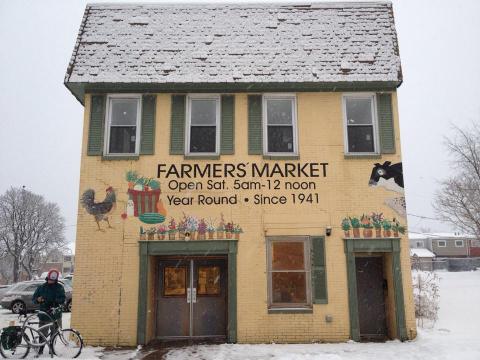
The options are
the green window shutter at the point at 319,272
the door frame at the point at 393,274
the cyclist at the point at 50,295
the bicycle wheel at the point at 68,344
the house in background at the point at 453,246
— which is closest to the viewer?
the bicycle wheel at the point at 68,344

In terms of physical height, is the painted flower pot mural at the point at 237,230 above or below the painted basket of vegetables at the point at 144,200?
below

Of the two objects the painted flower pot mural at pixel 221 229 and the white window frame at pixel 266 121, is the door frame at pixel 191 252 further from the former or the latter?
the white window frame at pixel 266 121

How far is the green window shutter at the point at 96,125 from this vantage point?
442 inches

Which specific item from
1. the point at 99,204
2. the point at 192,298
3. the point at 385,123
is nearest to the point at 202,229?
the point at 192,298

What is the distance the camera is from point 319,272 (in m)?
10.6

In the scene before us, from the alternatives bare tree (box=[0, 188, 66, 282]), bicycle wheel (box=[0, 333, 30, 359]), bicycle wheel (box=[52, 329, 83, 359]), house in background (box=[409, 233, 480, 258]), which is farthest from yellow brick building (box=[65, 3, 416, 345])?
house in background (box=[409, 233, 480, 258])

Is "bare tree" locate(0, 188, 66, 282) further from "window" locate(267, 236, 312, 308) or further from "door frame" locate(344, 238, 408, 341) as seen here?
"door frame" locate(344, 238, 408, 341)

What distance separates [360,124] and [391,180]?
1.74 metres

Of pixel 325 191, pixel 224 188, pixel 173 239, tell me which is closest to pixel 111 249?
pixel 173 239

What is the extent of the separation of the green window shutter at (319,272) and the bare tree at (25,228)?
53.1 metres

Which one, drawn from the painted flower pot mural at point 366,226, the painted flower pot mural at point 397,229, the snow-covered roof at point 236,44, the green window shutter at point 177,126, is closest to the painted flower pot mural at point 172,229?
the green window shutter at point 177,126

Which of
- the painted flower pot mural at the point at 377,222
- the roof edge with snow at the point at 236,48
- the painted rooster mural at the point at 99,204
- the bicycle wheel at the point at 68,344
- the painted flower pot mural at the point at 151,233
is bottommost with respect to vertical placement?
the bicycle wheel at the point at 68,344

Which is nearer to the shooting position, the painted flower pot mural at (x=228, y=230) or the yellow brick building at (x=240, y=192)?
the yellow brick building at (x=240, y=192)

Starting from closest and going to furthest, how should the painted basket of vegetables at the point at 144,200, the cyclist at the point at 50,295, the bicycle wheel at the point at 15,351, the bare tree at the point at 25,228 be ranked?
the bicycle wheel at the point at 15,351 < the cyclist at the point at 50,295 < the painted basket of vegetables at the point at 144,200 < the bare tree at the point at 25,228
